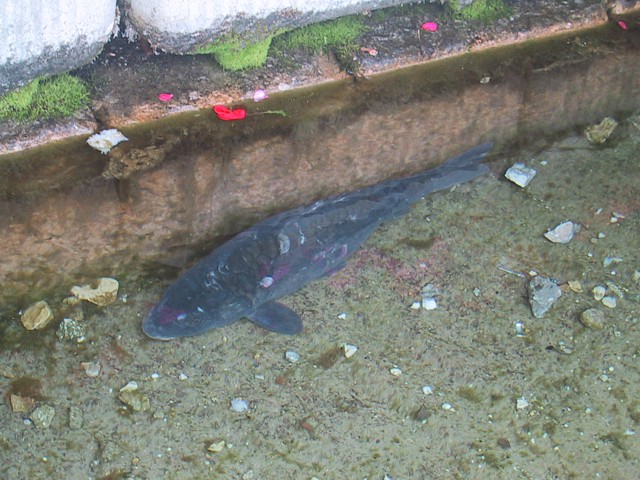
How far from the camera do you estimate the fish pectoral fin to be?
363 cm

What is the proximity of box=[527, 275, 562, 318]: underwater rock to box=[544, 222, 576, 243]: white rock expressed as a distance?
306 mm

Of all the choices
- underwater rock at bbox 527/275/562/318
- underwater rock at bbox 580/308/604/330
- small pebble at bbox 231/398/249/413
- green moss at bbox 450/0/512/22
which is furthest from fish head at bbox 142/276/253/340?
green moss at bbox 450/0/512/22

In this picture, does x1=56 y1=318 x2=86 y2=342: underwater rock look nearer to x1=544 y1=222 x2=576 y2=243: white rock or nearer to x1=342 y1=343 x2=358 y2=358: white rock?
x1=342 y1=343 x2=358 y2=358: white rock

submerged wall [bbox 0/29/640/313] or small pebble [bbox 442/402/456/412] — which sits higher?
submerged wall [bbox 0/29/640/313]

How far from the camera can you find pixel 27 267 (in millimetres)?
3705

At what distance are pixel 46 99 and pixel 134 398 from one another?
1806 mm

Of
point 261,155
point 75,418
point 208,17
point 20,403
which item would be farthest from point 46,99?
point 75,418

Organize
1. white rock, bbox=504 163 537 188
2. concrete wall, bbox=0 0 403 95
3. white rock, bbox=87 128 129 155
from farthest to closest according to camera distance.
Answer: white rock, bbox=504 163 537 188, white rock, bbox=87 128 129 155, concrete wall, bbox=0 0 403 95

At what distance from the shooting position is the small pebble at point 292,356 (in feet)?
11.7

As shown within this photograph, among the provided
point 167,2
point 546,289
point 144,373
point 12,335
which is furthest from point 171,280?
point 546,289

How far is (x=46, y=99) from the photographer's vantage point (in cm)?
411

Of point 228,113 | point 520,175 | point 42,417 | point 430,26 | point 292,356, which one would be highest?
point 430,26

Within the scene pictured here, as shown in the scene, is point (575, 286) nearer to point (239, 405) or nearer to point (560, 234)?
point (560, 234)

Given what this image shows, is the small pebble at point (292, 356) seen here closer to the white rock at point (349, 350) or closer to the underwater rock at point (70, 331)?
the white rock at point (349, 350)
